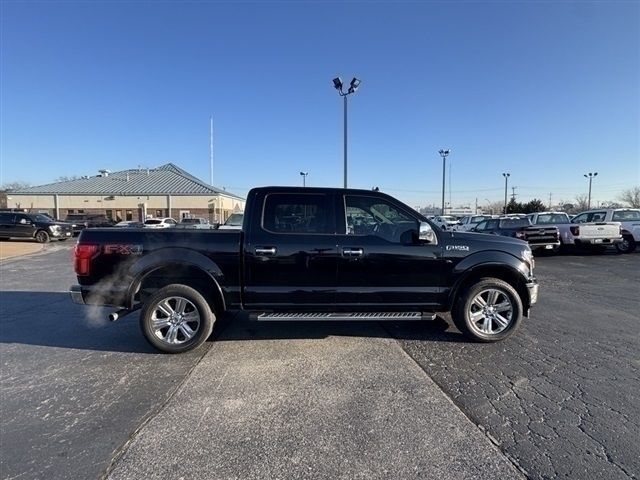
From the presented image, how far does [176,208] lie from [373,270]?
49.9m

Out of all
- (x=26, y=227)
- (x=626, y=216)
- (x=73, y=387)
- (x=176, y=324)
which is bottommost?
(x=73, y=387)

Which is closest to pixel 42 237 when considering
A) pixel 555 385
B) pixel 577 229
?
pixel 555 385

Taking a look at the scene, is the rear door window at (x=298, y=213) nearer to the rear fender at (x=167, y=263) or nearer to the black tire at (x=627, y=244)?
the rear fender at (x=167, y=263)

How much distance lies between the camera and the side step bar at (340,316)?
498cm

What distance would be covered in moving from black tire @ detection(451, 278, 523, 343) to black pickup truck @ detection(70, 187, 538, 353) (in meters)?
0.01

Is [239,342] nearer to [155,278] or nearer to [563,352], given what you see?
[155,278]

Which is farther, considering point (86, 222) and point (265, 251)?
point (86, 222)

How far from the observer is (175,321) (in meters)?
4.98

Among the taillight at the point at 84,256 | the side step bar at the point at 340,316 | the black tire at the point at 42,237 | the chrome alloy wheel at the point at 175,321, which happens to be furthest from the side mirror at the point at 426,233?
the black tire at the point at 42,237

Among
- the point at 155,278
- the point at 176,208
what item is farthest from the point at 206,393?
the point at 176,208

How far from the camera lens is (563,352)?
4918mm

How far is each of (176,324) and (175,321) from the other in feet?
0.13

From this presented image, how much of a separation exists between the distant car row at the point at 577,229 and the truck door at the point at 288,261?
11.7 m

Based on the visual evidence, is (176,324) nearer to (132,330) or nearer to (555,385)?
(132,330)
